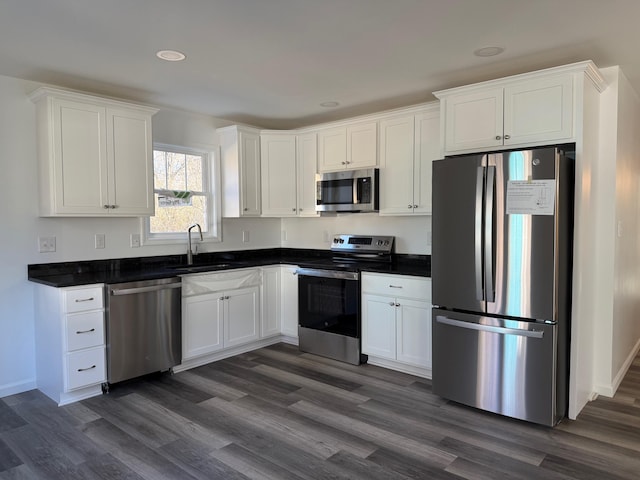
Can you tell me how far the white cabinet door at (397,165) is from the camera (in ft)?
13.0

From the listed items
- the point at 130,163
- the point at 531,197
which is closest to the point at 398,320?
the point at 531,197

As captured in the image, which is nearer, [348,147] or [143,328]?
[143,328]

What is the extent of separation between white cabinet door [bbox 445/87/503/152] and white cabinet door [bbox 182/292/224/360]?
238cm

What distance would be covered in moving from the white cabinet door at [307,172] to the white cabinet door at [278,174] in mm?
56

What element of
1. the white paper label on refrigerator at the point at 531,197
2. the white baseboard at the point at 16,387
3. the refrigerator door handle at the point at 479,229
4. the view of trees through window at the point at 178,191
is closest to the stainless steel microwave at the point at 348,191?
the view of trees through window at the point at 178,191

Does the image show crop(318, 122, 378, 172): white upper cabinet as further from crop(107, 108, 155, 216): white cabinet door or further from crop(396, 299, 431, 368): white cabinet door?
crop(107, 108, 155, 216): white cabinet door

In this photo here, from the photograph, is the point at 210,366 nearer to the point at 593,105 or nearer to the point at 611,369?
the point at 611,369

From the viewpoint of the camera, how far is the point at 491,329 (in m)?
2.90

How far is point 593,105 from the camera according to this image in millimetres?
3045

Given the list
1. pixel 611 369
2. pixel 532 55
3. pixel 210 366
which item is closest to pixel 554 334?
pixel 611 369

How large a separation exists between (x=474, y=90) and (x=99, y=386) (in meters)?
3.49

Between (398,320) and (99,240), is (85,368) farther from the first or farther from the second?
(398,320)

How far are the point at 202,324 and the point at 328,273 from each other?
1.21m

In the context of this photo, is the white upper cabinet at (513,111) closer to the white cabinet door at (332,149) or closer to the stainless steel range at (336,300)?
the white cabinet door at (332,149)
